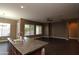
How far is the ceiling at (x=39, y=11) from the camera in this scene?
1.71 m

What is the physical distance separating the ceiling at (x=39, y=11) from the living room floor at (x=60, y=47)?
0.48m

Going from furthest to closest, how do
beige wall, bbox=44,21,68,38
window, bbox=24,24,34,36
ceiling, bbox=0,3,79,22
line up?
beige wall, bbox=44,21,68,38 → window, bbox=24,24,34,36 → ceiling, bbox=0,3,79,22

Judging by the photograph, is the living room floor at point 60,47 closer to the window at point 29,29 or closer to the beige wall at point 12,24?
the beige wall at point 12,24

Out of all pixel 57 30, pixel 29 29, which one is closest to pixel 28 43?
pixel 29 29

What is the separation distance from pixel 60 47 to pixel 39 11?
83cm

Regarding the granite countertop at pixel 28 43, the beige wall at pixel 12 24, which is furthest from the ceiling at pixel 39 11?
the granite countertop at pixel 28 43

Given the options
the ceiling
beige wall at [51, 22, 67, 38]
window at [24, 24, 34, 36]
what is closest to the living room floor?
beige wall at [51, 22, 67, 38]

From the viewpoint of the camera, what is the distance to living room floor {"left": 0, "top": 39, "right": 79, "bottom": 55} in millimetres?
1809

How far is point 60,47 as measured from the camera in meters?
1.97

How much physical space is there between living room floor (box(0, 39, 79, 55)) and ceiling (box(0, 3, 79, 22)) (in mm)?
477

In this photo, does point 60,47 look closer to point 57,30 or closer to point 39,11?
point 57,30

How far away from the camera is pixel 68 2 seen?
5.76 feet

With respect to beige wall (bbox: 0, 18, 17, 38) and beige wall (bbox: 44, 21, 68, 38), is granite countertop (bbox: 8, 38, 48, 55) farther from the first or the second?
beige wall (bbox: 44, 21, 68, 38)
